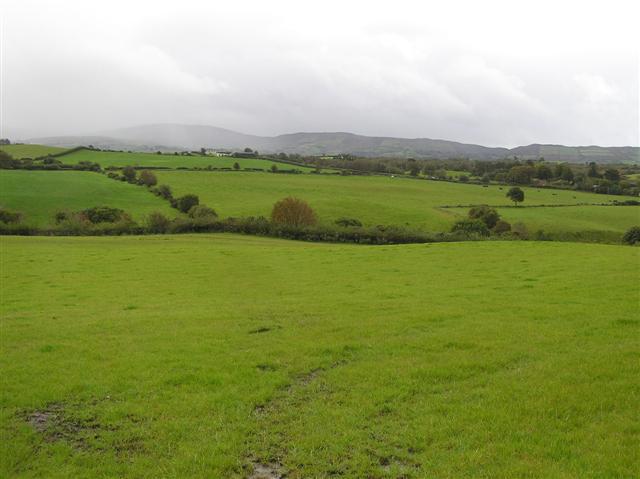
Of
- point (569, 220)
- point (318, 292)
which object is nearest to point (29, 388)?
point (318, 292)

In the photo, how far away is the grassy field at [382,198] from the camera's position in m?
83.6

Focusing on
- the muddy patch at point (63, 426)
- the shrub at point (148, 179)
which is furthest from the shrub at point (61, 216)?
the muddy patch at point (63, 426)

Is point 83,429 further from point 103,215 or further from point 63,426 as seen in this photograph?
point 103,215

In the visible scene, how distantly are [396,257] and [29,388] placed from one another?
96.8 ft

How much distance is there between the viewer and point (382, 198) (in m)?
105

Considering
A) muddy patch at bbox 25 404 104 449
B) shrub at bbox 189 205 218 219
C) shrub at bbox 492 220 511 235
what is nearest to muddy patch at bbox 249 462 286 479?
muddy patch at bbox 25 404 104 449

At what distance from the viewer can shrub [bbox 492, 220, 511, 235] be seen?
7378cm

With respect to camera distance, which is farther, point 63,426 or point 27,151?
point 27,151

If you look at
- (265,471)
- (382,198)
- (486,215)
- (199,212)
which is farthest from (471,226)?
(265,471)

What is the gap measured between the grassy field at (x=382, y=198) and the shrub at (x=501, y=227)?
23.1ft

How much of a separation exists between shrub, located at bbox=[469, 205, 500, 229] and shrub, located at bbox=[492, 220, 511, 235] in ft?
5.64

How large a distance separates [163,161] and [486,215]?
97.2 m

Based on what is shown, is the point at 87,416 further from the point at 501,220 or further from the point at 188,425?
the point at 501,220

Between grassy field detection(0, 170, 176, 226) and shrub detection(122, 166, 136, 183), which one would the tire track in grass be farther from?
shrub detection(122, 166, 136, 183)
